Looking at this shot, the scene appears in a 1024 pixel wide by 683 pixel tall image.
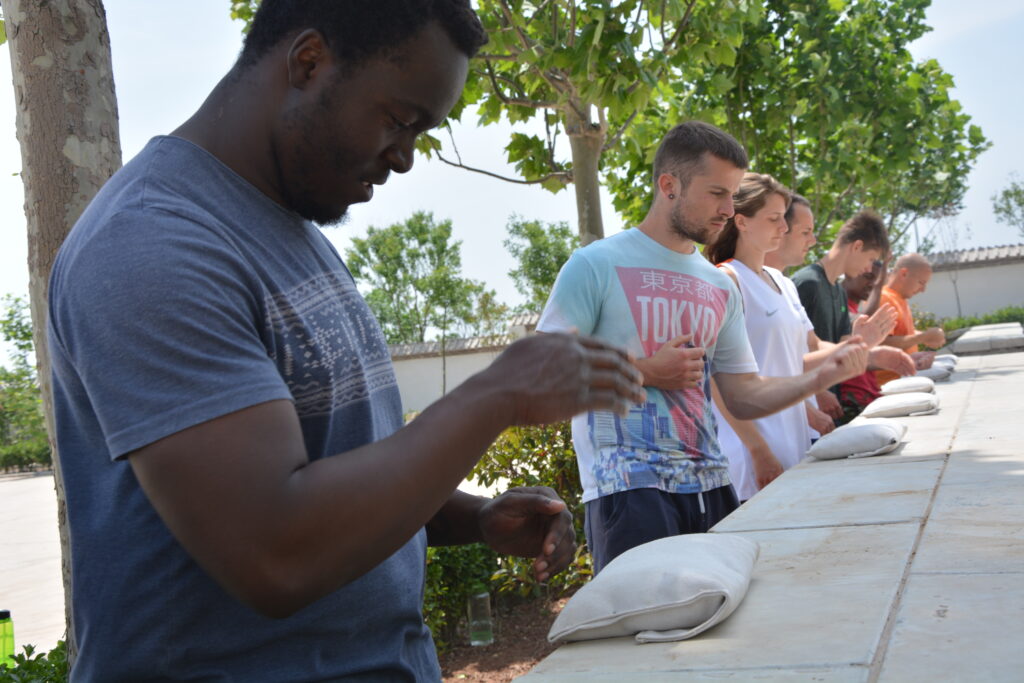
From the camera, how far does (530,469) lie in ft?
20.4

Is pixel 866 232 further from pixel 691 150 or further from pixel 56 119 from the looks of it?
pixel 56 119

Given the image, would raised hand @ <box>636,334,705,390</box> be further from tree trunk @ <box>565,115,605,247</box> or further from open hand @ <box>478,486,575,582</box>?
tree trunk @ <box>565,115,605,247</box>

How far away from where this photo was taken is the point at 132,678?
49.2 inches

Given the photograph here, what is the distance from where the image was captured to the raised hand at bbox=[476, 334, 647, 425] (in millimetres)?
1263

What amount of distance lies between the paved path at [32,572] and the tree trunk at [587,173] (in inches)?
162

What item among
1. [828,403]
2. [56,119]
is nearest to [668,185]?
[56,119]

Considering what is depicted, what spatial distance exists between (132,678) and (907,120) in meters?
11.4

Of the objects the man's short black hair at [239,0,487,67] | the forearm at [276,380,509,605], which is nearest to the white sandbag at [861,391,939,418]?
the man's short black hair at [239,0,487,67]

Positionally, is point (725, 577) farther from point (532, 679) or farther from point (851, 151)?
point (851, 151)

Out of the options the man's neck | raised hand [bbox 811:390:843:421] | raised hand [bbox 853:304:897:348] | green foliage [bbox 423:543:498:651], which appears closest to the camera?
raised hand [bbox 853:304:897:348]

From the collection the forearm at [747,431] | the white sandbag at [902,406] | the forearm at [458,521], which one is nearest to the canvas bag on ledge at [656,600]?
the forearm at [458,521]

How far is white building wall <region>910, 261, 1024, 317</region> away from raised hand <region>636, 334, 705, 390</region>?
32363 millimetres

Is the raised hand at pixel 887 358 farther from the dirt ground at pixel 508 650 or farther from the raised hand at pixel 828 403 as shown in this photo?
the dirt ground at pixel 508 650

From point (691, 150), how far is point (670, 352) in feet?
2.78
